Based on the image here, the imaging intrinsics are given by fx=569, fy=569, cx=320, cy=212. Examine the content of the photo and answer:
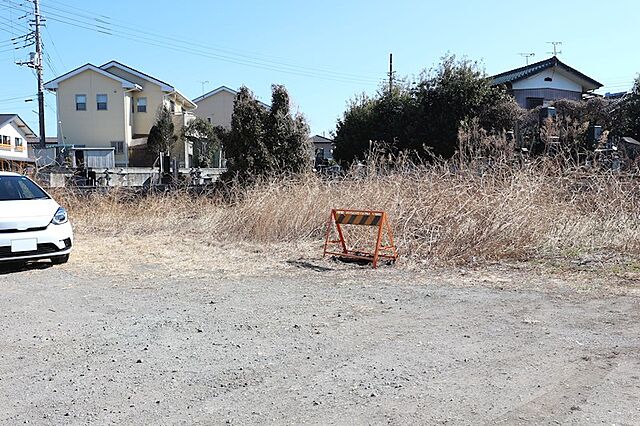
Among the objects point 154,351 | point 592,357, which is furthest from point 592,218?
point 154,351

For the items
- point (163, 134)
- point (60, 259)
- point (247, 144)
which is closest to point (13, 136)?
point (163, 134)

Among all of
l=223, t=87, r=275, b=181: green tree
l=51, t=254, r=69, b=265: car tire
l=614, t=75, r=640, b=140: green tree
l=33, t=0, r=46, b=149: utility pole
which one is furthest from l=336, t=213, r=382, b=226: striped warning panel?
l=33, t=0, r=46, b=149: utility pole

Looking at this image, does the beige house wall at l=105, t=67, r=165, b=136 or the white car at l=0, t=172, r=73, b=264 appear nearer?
the white car at l=0, t=172, r=73, b=264

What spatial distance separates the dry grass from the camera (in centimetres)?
801

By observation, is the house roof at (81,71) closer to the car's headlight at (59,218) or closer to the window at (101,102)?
the window at (101,102)

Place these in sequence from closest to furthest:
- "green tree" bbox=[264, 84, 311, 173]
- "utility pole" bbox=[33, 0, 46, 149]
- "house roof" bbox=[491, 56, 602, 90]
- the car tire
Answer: the car tire → "green tree" bbox=[264, 84, 311, 173] → "house roof" bbox=[491, 56, 602, 90] → "utility pole" bbox=[33, 0, 46, 149]

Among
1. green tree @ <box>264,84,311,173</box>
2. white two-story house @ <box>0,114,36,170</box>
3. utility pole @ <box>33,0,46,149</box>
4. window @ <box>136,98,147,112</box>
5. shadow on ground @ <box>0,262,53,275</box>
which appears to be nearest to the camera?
shadow on ground @ <box>0,262,53,275</box>

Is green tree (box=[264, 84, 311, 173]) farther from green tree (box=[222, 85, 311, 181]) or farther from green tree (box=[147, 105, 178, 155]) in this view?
green tree (box=[147, 105, 178, 155])

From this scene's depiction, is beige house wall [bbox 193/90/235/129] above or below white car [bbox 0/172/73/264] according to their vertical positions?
above

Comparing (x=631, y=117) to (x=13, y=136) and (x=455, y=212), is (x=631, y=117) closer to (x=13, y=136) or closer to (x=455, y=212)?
(x=455, y=212)

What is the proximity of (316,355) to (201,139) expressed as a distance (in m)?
31.9

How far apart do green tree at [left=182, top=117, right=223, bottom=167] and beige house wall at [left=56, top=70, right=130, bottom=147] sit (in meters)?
3.72

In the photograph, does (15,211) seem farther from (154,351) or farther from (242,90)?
(242,90)

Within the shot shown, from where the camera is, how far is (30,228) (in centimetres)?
687
